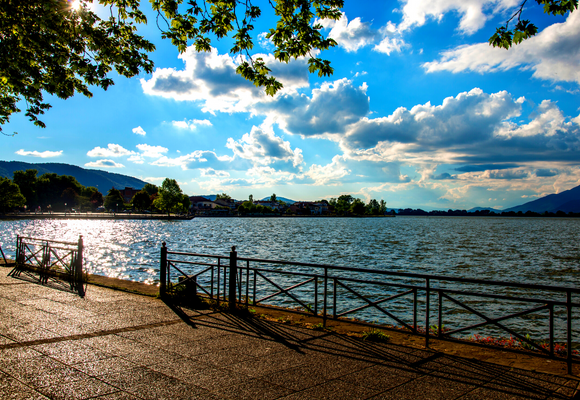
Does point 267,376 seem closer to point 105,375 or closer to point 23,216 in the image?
point 105,375

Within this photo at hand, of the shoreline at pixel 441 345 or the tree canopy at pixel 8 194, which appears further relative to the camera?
the tree canopy at pixel 8 194

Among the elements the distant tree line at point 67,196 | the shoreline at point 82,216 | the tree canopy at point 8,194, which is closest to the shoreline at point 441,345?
the shoreline at point 82,216

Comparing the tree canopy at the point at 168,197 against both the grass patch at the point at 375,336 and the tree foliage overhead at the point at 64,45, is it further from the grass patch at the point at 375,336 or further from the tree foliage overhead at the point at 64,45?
the grass patch at the point at 375,336

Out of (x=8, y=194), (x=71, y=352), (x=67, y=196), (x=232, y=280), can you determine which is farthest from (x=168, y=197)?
(x=71, y=352)

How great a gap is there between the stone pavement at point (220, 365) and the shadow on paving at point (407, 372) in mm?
16

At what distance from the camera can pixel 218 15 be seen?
27.3ft

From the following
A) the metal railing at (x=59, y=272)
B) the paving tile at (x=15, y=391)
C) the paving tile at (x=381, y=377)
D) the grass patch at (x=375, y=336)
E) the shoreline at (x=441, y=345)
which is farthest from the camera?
the metal railing at (x=59, y=272)

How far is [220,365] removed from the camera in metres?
5.49

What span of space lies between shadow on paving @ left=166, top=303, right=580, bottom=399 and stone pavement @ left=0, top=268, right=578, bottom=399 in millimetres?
16

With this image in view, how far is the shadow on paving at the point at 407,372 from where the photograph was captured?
4.73 meters

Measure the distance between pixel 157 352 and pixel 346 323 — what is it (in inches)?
172

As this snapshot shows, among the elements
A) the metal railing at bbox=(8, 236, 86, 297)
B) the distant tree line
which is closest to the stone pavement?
the metal railing at bbox=(8, 236, 86, 297)

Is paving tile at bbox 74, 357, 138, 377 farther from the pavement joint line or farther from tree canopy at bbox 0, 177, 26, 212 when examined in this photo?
tree canopy at bbox 0, 177, 26, 212

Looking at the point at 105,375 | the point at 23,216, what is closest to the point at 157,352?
the point at 105,375
